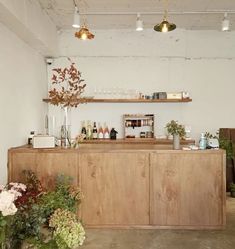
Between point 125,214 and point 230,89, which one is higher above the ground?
point 230,89

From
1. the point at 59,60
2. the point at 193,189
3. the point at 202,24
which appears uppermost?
the point at 202,24

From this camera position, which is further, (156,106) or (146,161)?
(156,106)

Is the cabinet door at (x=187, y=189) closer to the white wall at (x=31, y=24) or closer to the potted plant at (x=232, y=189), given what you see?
the potted plant at (x=232, y=189)

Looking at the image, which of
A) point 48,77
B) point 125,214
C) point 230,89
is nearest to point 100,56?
point 48,77

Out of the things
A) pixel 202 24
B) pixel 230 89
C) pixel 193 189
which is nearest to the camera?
pixel 193 189

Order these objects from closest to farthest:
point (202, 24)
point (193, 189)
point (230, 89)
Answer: point (193, 189) < point (202, 24) < point (230, 89)

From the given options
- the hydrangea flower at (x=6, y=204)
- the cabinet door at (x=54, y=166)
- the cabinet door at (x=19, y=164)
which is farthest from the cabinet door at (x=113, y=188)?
the hydrangea flower at (x=6, y=204)

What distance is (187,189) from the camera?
156 inches

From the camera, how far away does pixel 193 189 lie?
3.97m

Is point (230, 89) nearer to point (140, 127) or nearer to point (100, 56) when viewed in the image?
point (140, 127)

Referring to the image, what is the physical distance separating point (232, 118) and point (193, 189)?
2658 millimetres

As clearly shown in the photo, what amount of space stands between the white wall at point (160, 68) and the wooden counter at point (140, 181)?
212cm

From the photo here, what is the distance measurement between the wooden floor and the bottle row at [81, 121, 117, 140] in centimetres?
227

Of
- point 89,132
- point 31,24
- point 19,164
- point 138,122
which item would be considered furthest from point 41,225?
point 138,122
